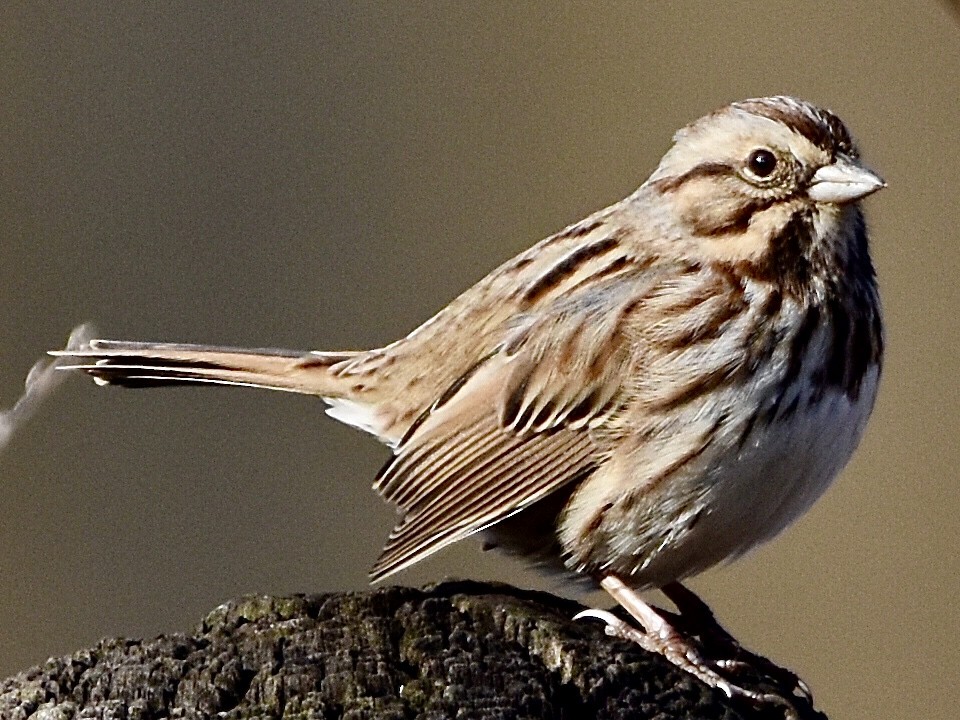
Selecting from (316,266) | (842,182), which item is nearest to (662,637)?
(842,182)

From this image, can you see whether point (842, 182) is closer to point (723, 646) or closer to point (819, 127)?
point (819, 127)

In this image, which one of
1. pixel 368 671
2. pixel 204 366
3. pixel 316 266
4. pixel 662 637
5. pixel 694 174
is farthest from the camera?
pixel 316 266

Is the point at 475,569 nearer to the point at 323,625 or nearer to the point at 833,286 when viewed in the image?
the point at 833,286

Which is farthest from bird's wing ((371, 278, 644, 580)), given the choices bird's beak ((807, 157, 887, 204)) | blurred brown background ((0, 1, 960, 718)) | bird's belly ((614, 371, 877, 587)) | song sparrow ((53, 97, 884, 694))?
blurred brown background ((0, 1, 960, 718))

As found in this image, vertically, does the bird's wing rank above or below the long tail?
below

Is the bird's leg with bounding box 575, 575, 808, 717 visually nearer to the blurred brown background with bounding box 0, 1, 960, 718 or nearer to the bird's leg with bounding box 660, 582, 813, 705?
the bird's leg with bounding box 660, 582, 813, 705

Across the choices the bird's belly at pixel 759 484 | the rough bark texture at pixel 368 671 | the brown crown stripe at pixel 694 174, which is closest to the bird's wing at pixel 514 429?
the bird's belly at pixel 759 484
